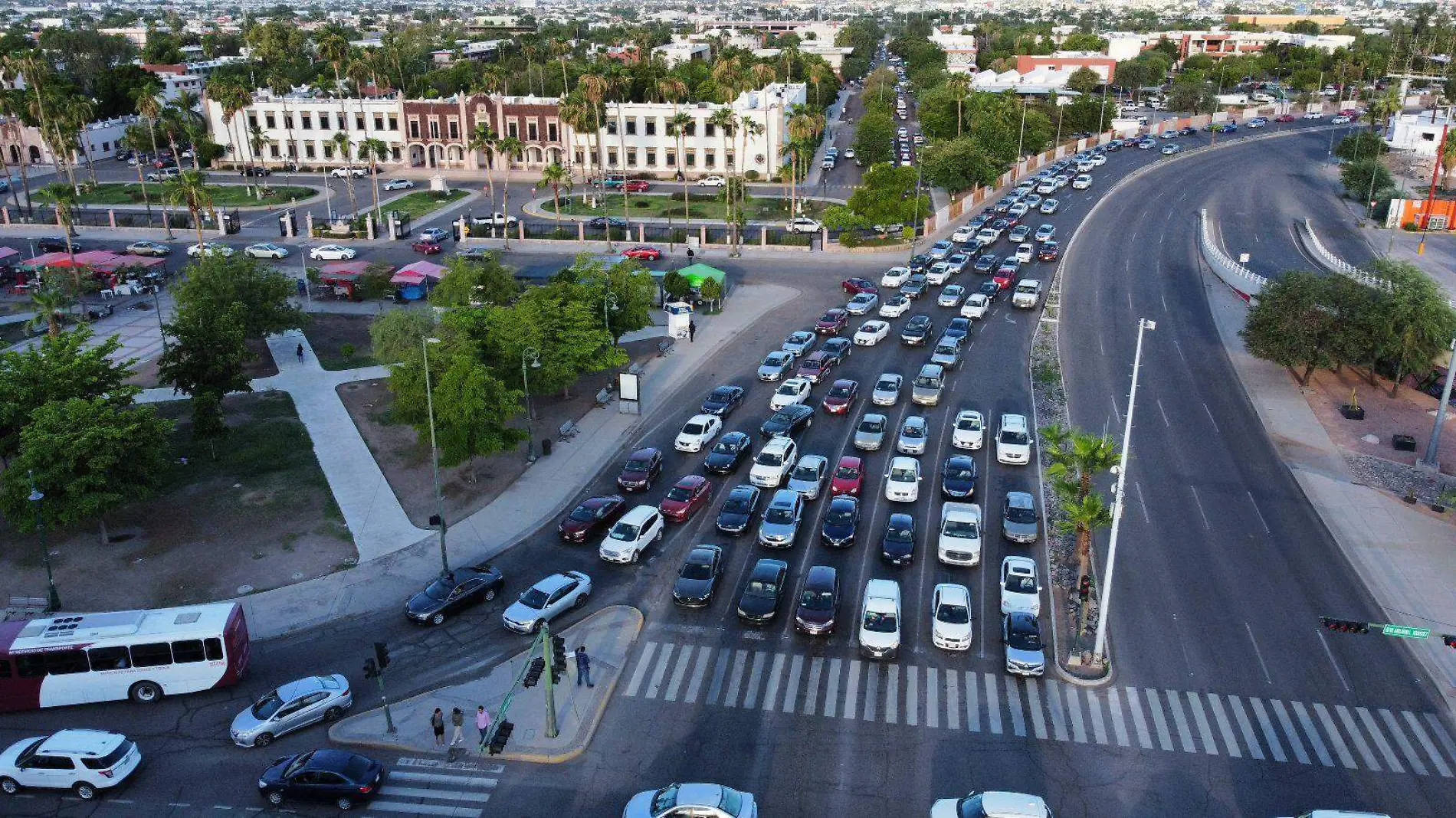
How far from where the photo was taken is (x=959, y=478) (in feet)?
131

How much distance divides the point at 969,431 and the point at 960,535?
32.9ft

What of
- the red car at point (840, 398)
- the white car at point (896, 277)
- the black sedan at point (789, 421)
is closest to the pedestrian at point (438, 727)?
the black sedan at point (789, 421)

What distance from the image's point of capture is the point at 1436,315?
161 ft

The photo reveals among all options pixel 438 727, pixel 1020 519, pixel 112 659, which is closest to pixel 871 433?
pixel 1020 519

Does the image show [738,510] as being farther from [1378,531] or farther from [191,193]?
[191,193]

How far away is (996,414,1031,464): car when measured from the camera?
42562mm

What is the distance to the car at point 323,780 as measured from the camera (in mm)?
24297

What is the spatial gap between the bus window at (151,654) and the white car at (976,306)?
154ft

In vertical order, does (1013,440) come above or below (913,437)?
below

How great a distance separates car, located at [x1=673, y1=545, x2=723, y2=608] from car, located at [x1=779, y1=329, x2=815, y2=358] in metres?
22.0

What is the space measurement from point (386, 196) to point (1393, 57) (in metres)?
173

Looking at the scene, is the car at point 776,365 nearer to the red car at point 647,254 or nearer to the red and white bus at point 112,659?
the red car at point 647,254

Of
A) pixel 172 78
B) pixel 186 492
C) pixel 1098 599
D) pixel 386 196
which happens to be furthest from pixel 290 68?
pixel 1098 599

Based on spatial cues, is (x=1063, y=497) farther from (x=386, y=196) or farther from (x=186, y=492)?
(x=386, y=196)
